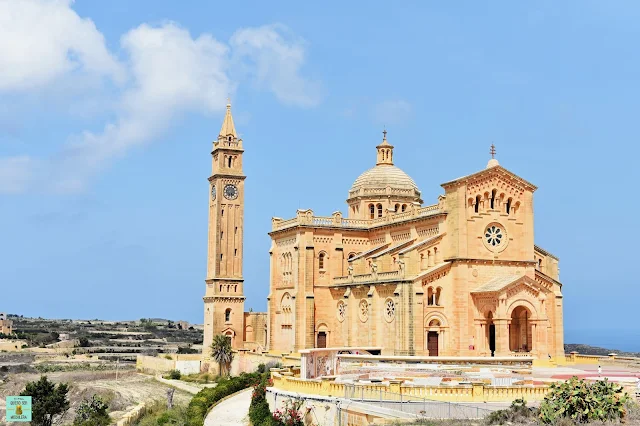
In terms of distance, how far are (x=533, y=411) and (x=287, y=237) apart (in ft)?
145

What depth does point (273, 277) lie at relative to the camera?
69562 mm

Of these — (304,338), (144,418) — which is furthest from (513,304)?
(144,418)

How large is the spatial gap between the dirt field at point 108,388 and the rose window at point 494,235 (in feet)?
70.5

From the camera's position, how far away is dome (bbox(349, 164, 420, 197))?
71669 millimetres

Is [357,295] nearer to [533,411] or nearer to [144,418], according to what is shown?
[144,418]

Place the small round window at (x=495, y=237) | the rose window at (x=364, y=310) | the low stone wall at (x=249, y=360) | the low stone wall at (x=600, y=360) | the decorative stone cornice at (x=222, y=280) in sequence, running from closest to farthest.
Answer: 1. the low stone wall at (x=600, y=360)
2. the small round window at (x=495, y=237)
3. the rose window at (x=364, y=310)
4. the low stone wall at (x=249, y=360)
5. the decorative stone cornice at (x=222, y=280)

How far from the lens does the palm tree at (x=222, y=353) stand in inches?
2689

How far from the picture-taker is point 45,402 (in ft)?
155

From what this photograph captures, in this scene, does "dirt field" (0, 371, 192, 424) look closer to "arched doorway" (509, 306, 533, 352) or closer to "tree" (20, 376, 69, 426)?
"tree" (20, 376, 69, 426)

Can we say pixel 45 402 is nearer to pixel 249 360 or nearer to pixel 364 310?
pixel 249 360

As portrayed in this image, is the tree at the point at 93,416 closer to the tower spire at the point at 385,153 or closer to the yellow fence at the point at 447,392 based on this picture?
the yellow fence at the point at 447,392

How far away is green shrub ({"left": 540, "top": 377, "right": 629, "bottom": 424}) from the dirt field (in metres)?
30.2

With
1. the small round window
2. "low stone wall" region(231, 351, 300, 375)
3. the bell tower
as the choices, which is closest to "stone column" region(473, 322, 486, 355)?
the small round window

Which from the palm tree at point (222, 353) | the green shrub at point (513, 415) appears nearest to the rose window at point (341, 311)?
the palm tree at point (222, 353)
